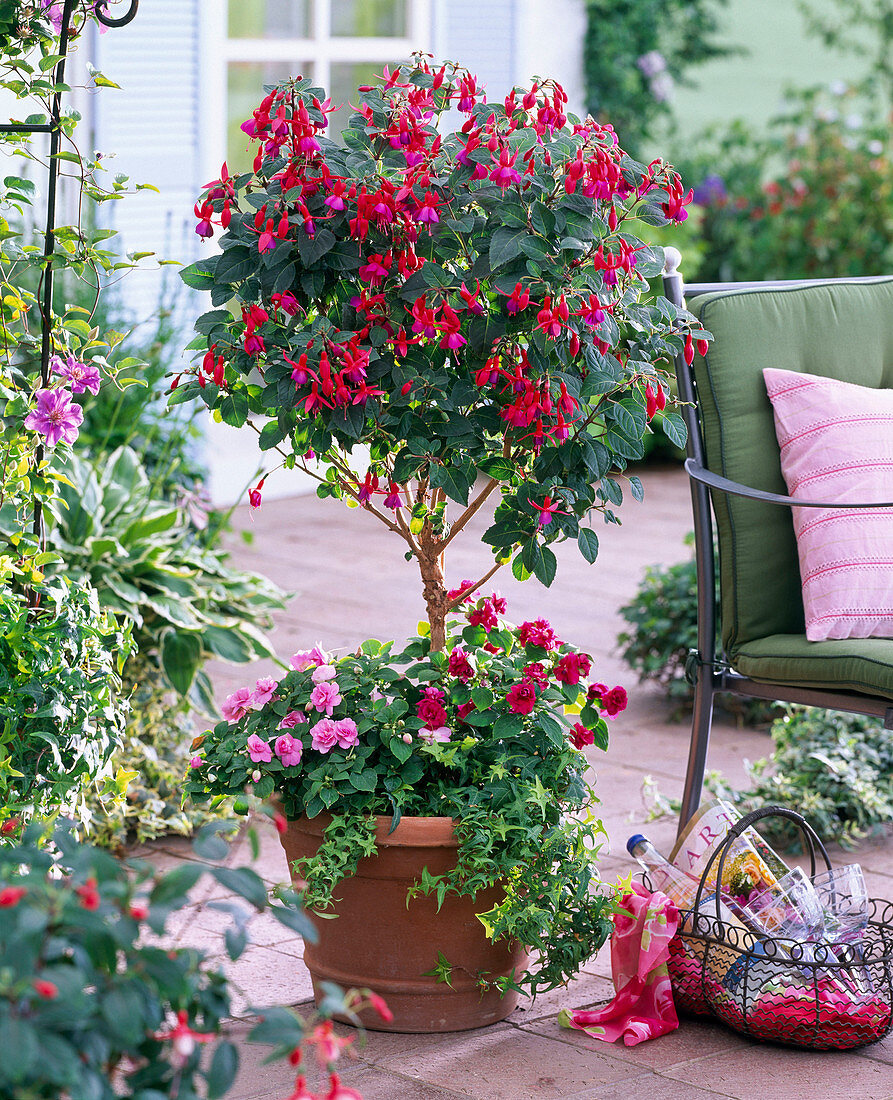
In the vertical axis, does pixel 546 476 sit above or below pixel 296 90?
below

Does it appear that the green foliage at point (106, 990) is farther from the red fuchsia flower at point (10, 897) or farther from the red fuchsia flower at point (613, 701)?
the red fuchsia flower at point (613, 701)

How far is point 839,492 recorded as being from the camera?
92.0 inches

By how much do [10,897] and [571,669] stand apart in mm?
1197

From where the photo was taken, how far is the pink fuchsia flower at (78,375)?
216 cm

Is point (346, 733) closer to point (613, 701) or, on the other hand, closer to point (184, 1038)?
point (613, 701)

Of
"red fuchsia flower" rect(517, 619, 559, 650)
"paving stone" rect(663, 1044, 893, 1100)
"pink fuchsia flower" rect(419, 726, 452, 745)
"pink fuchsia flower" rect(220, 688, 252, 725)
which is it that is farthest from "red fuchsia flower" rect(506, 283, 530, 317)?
"paving stone" rect(663, 1044, 893, 1100)

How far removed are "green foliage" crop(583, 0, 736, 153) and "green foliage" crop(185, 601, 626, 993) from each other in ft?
18.5

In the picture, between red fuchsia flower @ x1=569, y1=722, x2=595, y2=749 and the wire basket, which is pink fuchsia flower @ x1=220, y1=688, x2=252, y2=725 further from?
the wire basket

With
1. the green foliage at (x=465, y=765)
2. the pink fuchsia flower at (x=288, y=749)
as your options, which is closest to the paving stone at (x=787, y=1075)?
the green foliage at (x=465, y=765)

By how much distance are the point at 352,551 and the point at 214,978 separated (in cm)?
439

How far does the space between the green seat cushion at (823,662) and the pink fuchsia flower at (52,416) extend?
1134mm

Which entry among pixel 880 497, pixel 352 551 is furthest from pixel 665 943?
pixel 352 551

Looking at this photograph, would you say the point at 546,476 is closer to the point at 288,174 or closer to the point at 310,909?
the point at 288,174

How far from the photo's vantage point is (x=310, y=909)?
198cm
